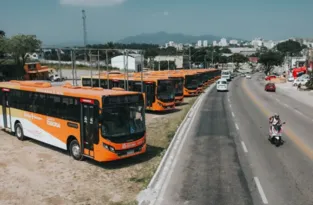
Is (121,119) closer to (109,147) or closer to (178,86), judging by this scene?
(109,147)

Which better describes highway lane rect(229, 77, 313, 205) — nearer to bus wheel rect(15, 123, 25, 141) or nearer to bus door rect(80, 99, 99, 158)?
bus door rect(80, 99, 99, 158)

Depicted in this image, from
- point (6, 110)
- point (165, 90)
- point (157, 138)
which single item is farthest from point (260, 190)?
point (165, 90)

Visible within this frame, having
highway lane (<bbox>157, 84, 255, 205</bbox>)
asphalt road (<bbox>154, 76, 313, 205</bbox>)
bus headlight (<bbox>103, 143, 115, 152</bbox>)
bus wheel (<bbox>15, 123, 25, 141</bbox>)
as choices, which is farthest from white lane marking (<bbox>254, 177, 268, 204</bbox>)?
bus wheel (<bbox>15, 123, 25, 141</bbox>)

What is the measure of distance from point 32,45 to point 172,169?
221 feet

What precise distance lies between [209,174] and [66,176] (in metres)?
5.44

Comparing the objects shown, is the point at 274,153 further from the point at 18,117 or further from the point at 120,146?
the point at 18,117

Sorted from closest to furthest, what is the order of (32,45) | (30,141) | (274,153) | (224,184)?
(224,184)
(274,153)
(30,141)
(32,45)

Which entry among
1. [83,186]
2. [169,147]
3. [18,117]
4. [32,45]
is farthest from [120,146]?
[32,45]

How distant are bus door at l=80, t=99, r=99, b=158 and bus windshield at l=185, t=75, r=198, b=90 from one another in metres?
32.1

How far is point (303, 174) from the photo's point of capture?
44.4ft

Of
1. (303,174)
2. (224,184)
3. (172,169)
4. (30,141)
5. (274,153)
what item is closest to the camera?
(224,184)

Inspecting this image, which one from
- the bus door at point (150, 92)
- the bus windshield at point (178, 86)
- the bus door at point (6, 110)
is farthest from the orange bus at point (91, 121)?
the bus windshield at point (178, 86)

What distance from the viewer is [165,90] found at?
31.5 meters

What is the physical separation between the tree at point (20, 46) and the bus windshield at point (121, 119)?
6056 centimetres
